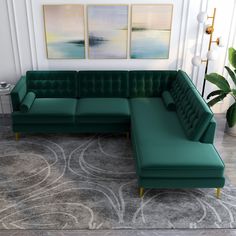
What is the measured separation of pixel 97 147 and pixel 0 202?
1.68 metres

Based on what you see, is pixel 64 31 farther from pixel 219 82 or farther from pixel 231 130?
pixel 231 130

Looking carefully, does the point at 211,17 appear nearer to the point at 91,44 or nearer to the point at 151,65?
the point at 151,65

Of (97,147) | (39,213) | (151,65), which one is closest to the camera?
(39,213)

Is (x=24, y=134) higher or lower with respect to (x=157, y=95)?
lower

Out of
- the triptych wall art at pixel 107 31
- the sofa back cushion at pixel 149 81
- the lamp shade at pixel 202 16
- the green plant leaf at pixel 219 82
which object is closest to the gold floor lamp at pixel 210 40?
the lamp shade at pixel 202 16

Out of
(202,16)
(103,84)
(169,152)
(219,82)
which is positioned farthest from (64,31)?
(169,152)

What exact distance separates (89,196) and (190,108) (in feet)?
6.05

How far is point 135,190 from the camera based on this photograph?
3.94m

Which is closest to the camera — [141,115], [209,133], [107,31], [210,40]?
[209,133]

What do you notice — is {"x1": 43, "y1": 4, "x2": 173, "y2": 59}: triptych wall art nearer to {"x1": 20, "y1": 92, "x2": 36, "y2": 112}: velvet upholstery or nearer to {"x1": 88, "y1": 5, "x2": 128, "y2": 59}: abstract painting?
{"x1": 88, "y1": 5, "x2": 128, "y2": 59}: abstract painting

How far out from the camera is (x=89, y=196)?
3.83 meters

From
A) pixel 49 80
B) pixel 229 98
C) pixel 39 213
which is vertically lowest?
pixel 39 213

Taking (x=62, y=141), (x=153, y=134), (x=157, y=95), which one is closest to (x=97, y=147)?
(x=62, y=141)

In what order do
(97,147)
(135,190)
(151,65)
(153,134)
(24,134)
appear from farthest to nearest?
1. (151,65)
2. (24,134)
3. (97,147)
4. (153,134)
5. (135,190)
